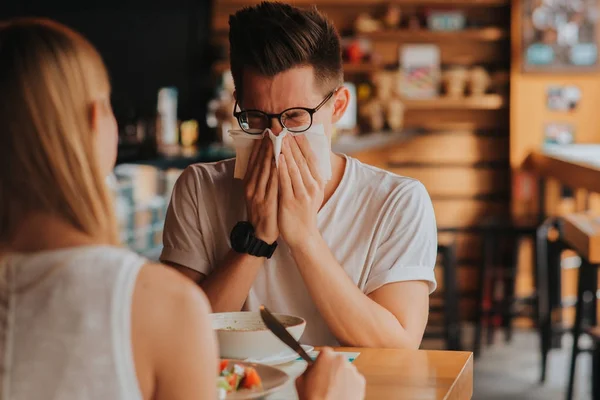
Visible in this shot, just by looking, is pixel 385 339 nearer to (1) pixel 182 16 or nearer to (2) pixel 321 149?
(2) pixel 321 149

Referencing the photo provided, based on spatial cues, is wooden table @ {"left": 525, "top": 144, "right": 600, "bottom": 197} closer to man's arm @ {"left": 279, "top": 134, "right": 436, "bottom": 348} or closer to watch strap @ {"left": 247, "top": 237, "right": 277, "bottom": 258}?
man's arm @ {"left": 279, "top": 134, "right": 436, "bottom": 348}

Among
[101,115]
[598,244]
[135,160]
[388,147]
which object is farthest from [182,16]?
[101,115]

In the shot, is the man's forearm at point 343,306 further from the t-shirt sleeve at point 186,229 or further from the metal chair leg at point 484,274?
the metal chair leg at point 484,274

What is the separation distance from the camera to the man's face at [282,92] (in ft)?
6.23

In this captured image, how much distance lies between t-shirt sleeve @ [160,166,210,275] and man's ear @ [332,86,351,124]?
1.09 ft

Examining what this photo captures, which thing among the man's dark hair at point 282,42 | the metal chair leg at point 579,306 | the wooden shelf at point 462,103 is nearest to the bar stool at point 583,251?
the metal chair leg at point 579,306

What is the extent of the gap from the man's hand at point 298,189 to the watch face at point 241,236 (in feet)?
0.22

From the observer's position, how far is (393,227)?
195 centimetres

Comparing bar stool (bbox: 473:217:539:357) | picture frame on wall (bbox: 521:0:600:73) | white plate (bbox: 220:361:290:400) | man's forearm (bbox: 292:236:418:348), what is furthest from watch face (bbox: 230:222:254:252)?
picture frame on wall (bbox: 521:0:600:73)

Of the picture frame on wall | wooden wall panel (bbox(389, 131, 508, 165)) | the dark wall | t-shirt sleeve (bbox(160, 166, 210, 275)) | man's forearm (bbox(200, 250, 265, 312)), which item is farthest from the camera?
wooden wall panel (bbox(389, 131, 508, 165))

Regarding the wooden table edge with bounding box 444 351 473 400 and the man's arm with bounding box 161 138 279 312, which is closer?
the wooden table edge with bounding box 444 351 473 400

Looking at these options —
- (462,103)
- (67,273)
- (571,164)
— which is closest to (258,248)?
(67,273)

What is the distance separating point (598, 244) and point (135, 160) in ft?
6.83

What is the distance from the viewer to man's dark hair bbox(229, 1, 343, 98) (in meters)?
1.91
